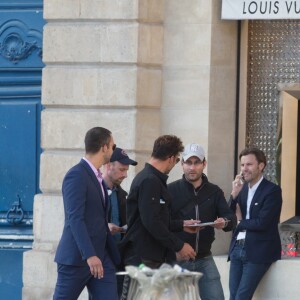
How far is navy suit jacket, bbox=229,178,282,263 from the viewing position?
10.8 meters

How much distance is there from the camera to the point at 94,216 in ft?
29.7

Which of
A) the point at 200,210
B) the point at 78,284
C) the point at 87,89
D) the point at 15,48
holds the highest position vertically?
the point at 15,48

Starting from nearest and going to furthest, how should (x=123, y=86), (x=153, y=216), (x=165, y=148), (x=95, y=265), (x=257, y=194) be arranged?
1. (x=95, y=265)
2. (x=153, y=216)
3. (x=165, y=148)
4. (x=257, y=194)
5. (x=123, y=86)

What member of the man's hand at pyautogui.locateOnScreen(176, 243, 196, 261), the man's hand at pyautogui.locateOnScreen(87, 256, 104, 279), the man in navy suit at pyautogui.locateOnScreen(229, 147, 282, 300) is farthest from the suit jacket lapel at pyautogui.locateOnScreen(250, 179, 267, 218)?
the man's hand at pyautogui.locateOnScreen(87, 256, 104, 279)

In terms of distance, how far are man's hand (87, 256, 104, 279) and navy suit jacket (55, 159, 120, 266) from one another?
0.03 m

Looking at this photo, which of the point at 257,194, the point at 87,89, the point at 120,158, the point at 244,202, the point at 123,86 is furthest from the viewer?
the point at 87,89

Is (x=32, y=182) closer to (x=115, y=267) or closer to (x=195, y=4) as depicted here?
(x=195, y=4)

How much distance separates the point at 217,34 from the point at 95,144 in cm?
295

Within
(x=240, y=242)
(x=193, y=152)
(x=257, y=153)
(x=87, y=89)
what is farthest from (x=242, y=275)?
(x=87, y=89)

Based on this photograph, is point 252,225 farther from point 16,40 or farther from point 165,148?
point 16,40

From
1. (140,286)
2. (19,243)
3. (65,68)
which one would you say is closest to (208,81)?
(65,68)

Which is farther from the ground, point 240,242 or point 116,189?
point 116,189

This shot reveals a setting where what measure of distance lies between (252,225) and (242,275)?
0.46 meters

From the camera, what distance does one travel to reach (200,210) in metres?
10.2
